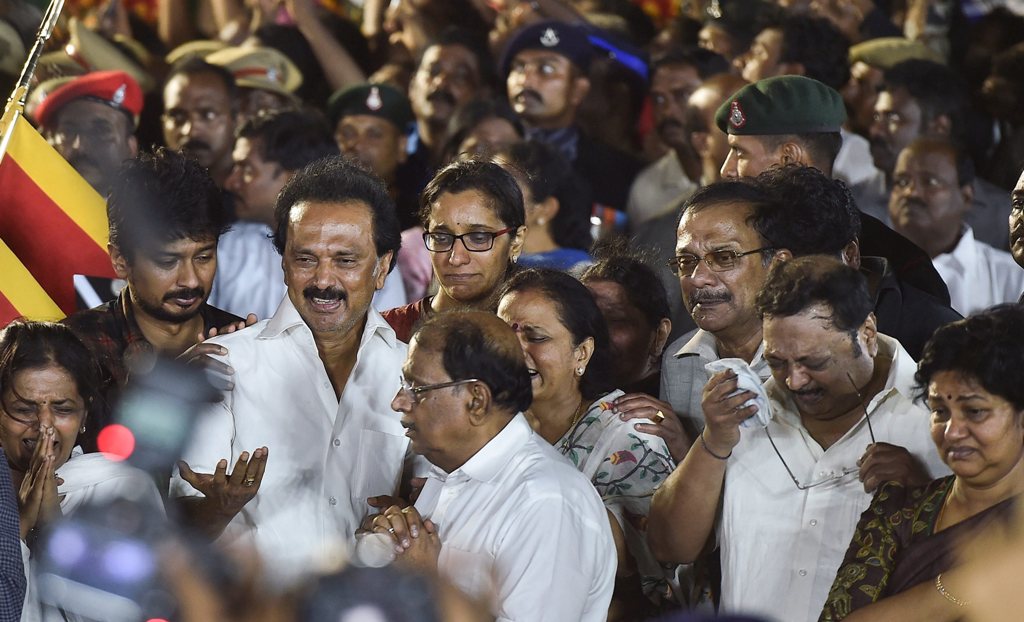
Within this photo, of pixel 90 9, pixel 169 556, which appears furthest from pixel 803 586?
pixel 90 9

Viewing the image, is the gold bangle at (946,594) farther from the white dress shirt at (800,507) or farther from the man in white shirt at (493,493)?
the man in white shirt at (493,493)

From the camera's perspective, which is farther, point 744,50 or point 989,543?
point 744,50

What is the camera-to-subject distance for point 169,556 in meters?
2.32

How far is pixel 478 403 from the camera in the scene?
3984 millimetres

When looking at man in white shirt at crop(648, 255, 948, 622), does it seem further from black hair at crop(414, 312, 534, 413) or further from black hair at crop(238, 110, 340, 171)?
black hair at crop(238, 110, 340, 171)

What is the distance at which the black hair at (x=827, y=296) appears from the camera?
13.5 ft

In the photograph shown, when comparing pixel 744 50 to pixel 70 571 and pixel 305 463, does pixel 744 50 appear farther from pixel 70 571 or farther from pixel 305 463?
pixel 70 571

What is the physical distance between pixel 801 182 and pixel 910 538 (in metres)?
1.40

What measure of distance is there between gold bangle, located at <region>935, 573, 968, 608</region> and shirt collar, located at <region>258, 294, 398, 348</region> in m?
1.72

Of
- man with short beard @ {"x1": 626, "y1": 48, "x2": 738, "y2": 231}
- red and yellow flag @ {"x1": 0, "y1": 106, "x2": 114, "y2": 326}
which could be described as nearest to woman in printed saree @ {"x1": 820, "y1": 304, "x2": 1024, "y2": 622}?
red and yellow flag @ {"x1": 0, "y1": 106, "x2": 114, "y2": 326}

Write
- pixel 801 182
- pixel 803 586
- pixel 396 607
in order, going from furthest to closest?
pixel 801 182 → pixel 803 586 → pixel 396 607

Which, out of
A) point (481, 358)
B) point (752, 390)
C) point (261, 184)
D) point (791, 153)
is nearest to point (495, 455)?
point (481, 358)

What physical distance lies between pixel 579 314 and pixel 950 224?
2.55m

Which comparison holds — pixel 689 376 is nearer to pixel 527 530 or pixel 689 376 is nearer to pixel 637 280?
pixel 637 280
